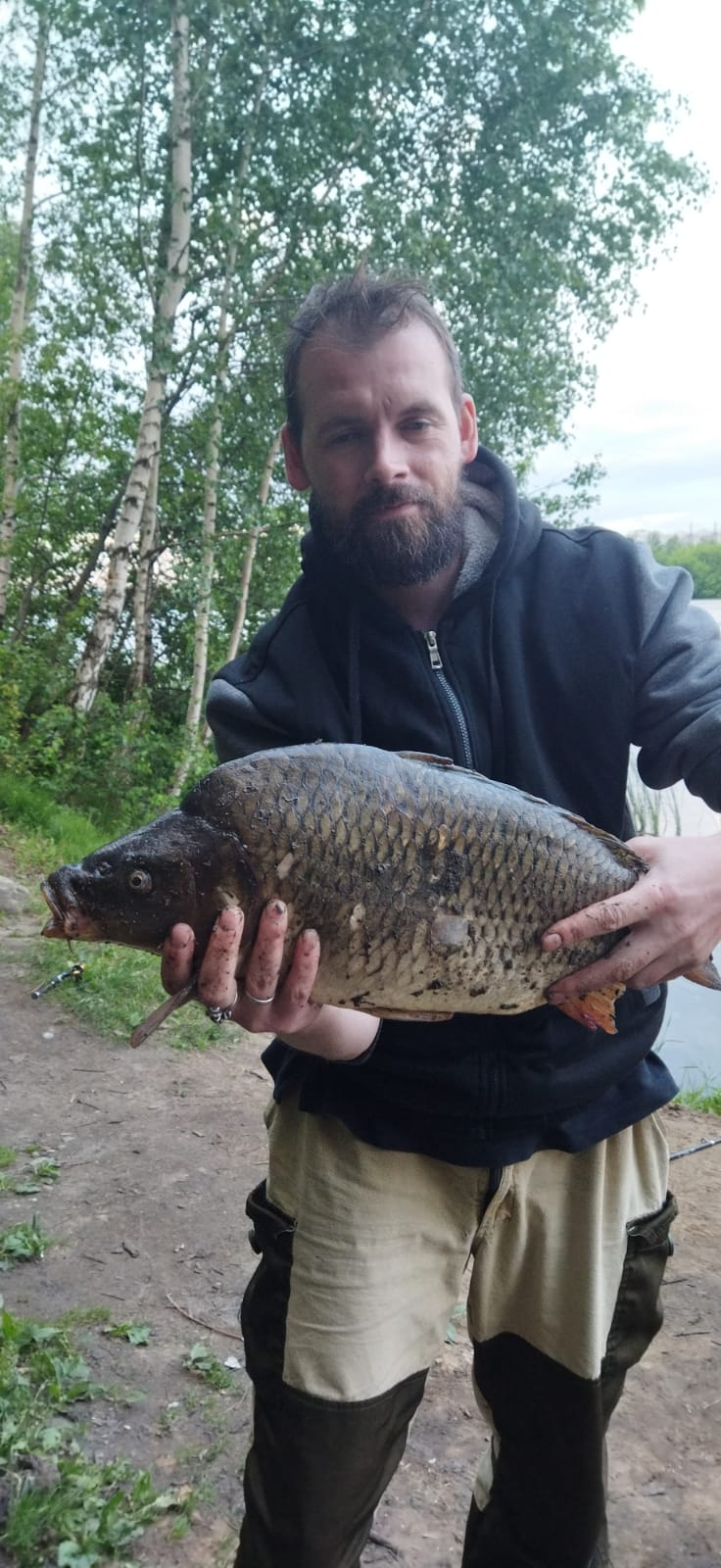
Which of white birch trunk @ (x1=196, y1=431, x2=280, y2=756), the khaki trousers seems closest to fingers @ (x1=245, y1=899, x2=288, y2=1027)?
the khaki trousers

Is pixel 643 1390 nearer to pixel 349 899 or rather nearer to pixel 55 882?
pixel 349 899

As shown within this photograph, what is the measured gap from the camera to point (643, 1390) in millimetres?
3244

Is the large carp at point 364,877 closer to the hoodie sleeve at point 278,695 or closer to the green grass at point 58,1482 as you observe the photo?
the hoodie sleeve at point 278,695

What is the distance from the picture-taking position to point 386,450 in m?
1.95

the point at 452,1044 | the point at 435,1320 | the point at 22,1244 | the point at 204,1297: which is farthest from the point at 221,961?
the point at 22,1244

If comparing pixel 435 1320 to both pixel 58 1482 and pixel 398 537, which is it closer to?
pixel 58 1482

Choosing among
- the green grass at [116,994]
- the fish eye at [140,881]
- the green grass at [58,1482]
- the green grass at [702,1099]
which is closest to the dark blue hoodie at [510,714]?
the fish eye at [140,881]

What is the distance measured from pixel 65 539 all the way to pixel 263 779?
51.5 ft

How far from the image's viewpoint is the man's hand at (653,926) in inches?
65.5

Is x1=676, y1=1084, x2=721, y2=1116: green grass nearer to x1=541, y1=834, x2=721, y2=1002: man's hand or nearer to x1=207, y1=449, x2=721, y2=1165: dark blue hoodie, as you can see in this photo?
x1=207, y1=449, x2=721, y2=1165: dark blue hoodie

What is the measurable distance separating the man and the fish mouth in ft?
0.53

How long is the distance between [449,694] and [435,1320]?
1173 millimetres

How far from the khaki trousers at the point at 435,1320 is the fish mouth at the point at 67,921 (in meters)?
0.58

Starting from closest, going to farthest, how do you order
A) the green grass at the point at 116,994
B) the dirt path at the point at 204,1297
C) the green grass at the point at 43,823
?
the dirt path at the point at 204,1297 < the green grass at the point at 116,994 < the green grass at the point at 43,823
